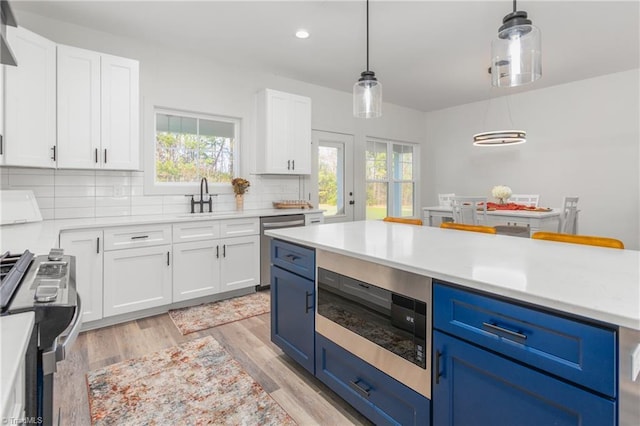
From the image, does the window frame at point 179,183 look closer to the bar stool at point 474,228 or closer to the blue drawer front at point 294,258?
the blue drawer front at point 294,258

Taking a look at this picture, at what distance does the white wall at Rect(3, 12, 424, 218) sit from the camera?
3.30 metres

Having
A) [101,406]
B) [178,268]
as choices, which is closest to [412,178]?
[178,268]

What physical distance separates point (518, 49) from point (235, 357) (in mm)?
2655

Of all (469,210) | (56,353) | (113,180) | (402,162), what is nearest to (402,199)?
(402,162)

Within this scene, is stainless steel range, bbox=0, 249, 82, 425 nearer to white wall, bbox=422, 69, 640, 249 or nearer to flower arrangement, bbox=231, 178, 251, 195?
flower arrangement, bbox=231, 178, 251, 195

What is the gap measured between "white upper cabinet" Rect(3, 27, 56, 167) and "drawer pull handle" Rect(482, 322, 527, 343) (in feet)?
10.7

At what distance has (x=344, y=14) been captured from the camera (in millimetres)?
3057

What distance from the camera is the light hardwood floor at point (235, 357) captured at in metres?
1.81

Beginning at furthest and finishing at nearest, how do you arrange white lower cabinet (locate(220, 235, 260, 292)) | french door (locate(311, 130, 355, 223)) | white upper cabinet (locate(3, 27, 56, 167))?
1. french door (locate(311, 130, 355, 223))
2. white lower cabinet (locate(220, 235, 260, 292))
3. white upper cabinet (locate(3, 27, 56, 167))

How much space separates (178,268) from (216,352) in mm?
1079

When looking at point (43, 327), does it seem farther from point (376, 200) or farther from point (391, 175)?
point (391, 175)

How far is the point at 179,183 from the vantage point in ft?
12.9

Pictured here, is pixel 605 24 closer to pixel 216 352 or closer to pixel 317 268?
pixel 317 268

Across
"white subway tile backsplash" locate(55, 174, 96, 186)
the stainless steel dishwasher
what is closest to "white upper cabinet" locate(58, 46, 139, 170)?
"white subway tile backsplash" locate(55, 174, 96, 186)
